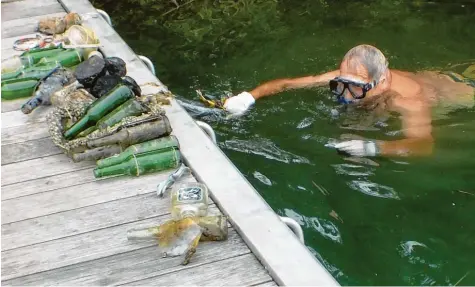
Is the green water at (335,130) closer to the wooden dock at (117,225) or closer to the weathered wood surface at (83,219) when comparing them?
the wooden dock at (117,225)

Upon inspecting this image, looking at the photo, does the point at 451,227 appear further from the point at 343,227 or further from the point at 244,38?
the point at 244,38

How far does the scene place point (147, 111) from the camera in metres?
3.20

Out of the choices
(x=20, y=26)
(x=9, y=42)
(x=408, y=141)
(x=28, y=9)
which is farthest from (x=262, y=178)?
(x=28, y=9)

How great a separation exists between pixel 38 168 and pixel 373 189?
5.93 feet

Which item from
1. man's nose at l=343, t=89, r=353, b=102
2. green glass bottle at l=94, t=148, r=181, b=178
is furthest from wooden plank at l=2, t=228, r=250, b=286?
man's nose at l=343, t=89, r=353, b=102

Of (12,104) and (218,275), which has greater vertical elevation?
(218,275)

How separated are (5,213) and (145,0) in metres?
4.91

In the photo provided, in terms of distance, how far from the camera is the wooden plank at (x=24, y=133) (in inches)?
133

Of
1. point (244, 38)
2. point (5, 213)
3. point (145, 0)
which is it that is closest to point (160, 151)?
point (5, 213)

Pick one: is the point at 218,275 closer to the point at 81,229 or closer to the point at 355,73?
the point at 81,229

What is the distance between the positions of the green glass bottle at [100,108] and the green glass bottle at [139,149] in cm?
27

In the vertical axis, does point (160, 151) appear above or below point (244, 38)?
above

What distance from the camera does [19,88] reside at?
3775 mm

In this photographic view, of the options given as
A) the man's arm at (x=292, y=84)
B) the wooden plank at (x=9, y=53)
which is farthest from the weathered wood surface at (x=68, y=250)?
the man's arm at (x=292, y=84)
